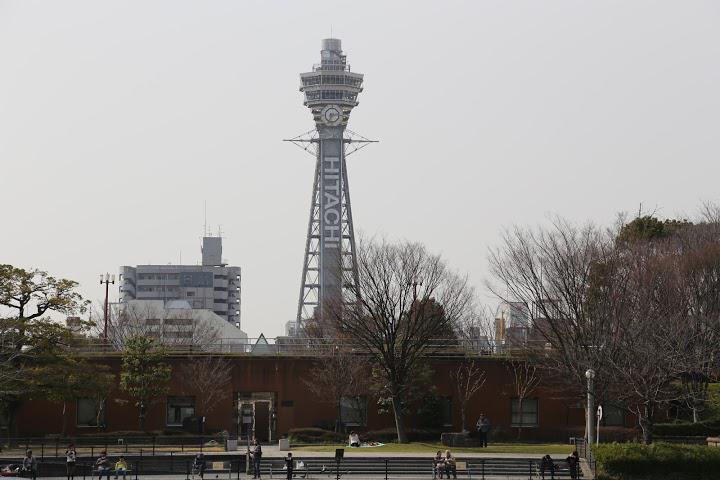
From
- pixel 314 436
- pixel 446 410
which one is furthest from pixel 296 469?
pixel 446 410

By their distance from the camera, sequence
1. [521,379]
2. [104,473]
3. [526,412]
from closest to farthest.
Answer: [104,473] < [521,379] < [526,412]

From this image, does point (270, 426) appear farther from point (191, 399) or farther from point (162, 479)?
point (162, 479)

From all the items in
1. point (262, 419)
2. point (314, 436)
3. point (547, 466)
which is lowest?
point (547, 466)


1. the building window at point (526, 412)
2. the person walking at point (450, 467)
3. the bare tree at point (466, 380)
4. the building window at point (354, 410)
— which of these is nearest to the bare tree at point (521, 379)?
the building window at point (526, 412)

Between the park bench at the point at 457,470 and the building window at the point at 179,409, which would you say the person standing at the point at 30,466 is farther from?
the building window at the point at 179,409

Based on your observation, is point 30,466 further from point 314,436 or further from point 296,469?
point 314,436

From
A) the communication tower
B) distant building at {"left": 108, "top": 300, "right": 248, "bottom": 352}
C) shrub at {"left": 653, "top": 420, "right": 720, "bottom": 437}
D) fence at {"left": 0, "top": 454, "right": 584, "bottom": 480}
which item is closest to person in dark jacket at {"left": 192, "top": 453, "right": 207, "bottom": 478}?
fence at {"left": 0, "top": 454, "right": 584, "bottom": 480}

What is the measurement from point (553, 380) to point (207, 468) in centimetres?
2338

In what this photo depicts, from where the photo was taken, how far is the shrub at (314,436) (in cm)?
5775

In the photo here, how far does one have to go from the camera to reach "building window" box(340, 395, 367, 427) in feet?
206

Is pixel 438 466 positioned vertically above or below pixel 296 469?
above

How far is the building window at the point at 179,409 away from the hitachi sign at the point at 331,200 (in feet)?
370

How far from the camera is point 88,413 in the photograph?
61.9m

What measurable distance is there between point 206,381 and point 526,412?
53.9 ft
